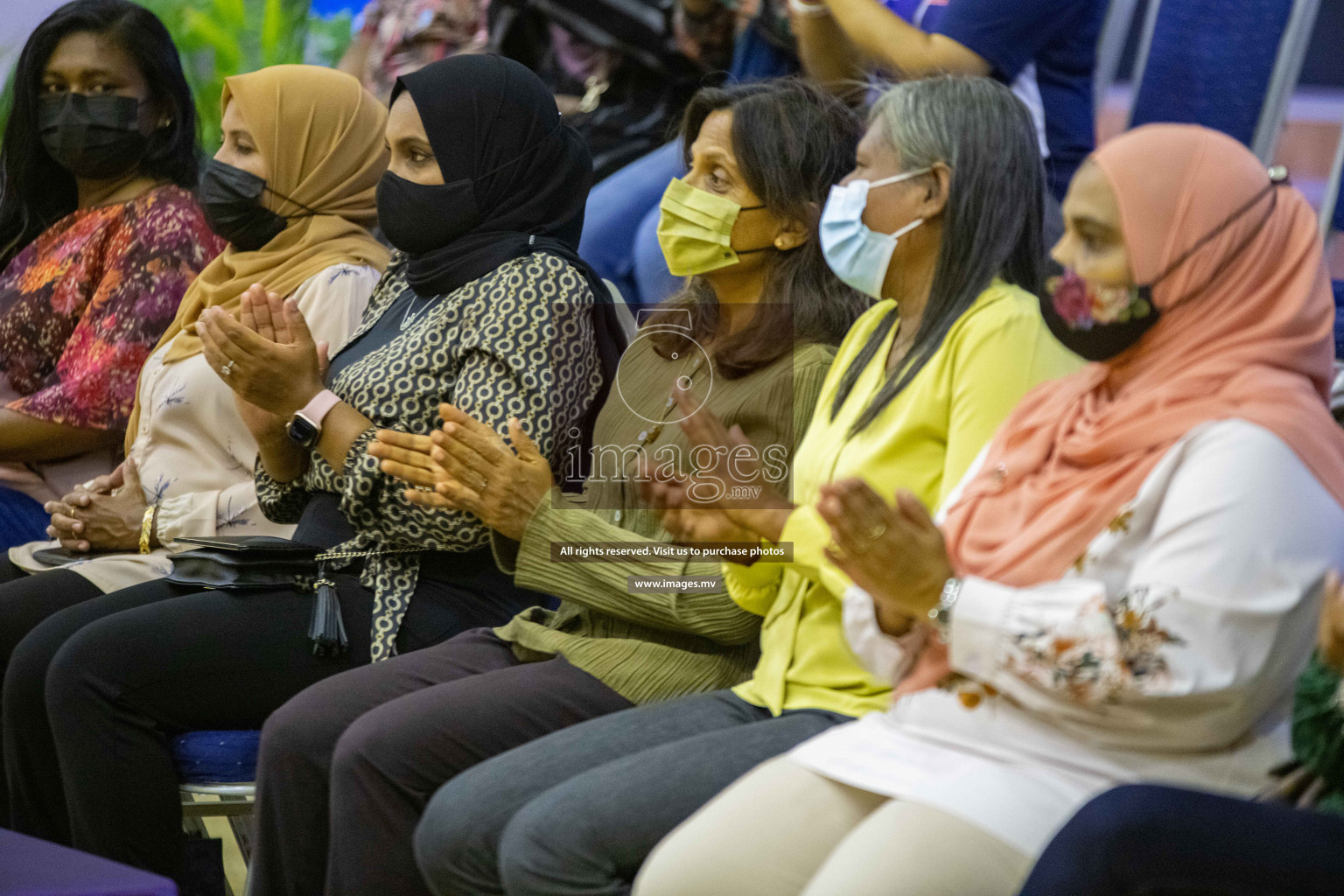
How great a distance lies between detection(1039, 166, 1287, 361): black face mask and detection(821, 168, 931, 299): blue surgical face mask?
0.42 meters

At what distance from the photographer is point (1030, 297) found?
6.65ft

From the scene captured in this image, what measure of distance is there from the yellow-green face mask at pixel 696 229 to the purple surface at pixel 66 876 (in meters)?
1.33

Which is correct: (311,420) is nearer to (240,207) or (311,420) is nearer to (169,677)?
(169,677)

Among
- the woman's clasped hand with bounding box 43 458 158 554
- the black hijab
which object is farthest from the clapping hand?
the woman's clasped hand with bounding box 43 458 158 554

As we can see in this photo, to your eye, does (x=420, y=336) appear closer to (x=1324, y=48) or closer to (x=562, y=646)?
(x=562, y=646)

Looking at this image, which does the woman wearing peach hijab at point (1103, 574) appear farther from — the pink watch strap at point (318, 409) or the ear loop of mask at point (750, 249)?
the pink watch strap at point (318, 409)

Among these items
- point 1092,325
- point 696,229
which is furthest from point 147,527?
point 1092,325

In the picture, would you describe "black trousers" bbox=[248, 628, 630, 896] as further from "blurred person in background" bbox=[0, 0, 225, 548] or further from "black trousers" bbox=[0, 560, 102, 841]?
"blurred person in background" bbox=[0, 0, 225, 548]

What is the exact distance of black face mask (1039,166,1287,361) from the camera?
1637 millimetres

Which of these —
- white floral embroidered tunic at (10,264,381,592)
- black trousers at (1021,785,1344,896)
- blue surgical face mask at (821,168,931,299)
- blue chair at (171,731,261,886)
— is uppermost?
blue surgical face mask at (821,168,931,299)

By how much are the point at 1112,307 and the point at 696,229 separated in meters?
0.97

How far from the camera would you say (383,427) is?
261cm

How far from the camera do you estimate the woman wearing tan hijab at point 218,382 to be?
2760 mm

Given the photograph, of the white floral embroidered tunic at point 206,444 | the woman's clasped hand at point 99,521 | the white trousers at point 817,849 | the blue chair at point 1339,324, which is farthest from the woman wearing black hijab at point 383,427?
the blue chair at point 1339,324
